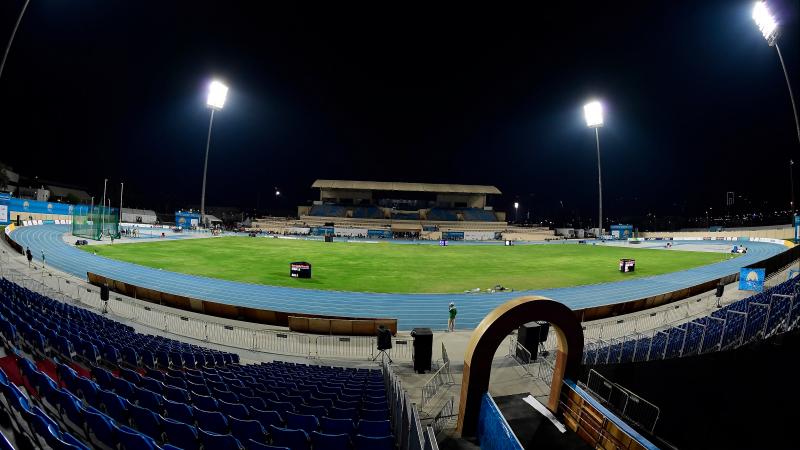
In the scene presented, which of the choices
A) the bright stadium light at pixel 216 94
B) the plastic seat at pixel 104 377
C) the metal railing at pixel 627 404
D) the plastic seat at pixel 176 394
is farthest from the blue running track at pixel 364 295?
the bright stadium light at pixel 216 94

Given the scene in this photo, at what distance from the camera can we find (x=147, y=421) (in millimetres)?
4898

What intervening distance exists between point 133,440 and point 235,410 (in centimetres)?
201

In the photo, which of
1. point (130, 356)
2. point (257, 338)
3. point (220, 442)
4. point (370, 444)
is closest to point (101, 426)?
point (220, 442)

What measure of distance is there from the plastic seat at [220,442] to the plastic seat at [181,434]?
224mm

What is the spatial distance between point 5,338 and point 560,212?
16159cm

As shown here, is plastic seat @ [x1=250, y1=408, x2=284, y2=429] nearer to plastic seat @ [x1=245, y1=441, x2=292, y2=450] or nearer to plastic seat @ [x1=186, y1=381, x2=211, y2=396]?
plastic seat @ [x1=245, y1=441, x2=292, y2=450]

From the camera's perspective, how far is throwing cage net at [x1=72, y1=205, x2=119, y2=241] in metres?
45.0

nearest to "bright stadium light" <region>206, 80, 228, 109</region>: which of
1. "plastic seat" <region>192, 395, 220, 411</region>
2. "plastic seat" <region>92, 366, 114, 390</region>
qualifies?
"plastic seat" <region>92, 366, 114, 390</region>

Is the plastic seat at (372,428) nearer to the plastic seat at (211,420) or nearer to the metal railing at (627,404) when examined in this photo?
the plastic seat at (211,420)

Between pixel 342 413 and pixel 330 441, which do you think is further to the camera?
pixel 342 413

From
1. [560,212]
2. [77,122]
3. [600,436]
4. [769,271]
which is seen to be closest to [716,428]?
[600,436]

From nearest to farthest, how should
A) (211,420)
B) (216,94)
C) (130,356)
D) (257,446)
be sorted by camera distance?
(257,446) → (211,420) → (130,356) → (216,94)

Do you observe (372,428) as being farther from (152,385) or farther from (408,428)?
(152,385)

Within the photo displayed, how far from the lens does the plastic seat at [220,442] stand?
4324 millimetres
